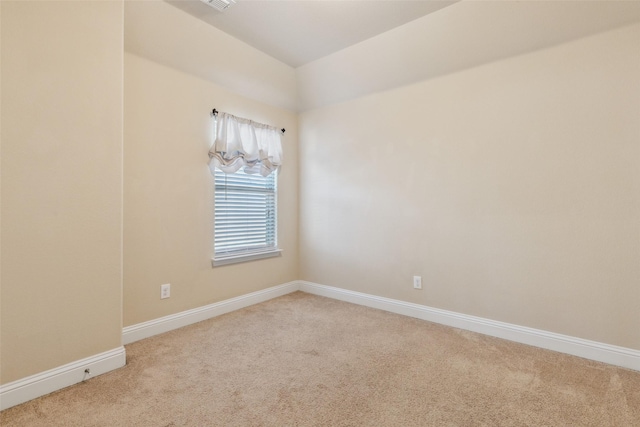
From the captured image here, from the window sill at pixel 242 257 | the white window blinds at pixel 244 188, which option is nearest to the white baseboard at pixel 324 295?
the window sill at pixel 242 257

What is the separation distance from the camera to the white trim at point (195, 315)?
2.57 metres

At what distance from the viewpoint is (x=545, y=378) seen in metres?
2.00

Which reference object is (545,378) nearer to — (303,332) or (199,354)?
(303,332)

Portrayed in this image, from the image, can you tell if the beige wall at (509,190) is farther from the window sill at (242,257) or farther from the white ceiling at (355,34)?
the window sill at (242,257)

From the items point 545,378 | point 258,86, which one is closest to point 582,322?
point 545,378

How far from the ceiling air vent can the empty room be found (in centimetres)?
2

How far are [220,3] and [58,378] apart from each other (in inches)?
111

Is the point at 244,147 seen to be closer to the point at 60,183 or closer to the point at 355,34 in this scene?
the point at 355,34

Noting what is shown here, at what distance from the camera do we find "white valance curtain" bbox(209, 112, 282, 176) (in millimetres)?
3154

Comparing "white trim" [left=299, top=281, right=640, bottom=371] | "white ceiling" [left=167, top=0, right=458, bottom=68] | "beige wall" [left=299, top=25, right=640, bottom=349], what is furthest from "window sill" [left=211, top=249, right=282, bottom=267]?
"white ceiling" [left=167, top=0, right=458, bottom=68]

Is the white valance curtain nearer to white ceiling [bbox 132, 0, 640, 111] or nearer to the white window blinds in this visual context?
the white window blinds

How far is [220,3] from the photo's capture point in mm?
2365

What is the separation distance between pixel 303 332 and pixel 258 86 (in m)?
2.67

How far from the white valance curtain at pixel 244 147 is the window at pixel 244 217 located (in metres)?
0.12
